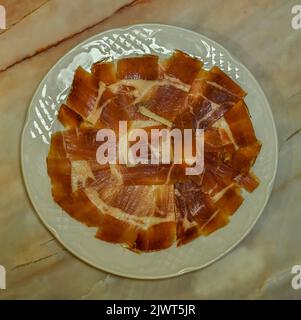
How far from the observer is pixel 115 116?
42.1 inches

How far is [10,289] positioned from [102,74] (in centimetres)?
48

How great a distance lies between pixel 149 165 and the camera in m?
1.07

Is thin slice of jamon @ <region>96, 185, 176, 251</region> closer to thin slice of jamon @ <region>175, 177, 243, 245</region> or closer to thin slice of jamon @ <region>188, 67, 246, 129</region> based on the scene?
thin slice of jamon @ <region>175, 177, 243, 245</region>

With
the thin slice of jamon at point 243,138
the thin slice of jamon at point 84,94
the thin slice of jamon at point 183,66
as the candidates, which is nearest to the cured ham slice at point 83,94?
the thin slice of jamon at point 84,94

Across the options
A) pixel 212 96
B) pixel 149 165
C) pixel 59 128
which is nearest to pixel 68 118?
pixel 59 128

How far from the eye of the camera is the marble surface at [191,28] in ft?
3.58

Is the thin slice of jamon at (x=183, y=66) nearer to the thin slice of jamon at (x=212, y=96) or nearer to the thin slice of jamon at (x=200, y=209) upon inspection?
the thin slice of jamon at (x=212, y=96)

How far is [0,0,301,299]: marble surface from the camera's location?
1091mm

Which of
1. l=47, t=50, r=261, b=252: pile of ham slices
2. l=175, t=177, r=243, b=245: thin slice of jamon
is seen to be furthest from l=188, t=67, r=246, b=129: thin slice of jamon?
l=175, t=177, r=243, b=245: thin slice of jamon

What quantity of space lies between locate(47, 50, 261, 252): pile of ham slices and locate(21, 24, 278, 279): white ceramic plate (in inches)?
0.6

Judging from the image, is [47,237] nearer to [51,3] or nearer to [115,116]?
[115,116]

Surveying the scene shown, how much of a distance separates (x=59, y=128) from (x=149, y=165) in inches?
7.6
